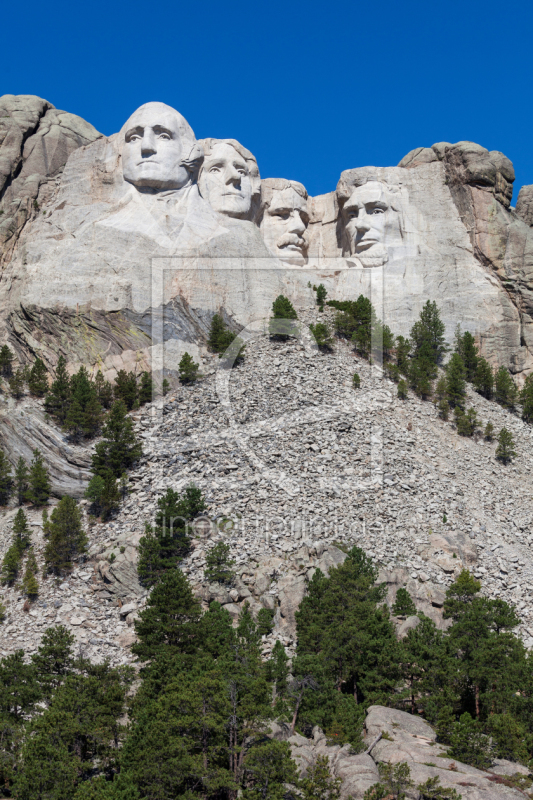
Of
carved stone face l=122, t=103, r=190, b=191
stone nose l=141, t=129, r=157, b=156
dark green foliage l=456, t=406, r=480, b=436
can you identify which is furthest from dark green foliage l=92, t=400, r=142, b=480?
dark green foliage l=456, t=406, r=480, b=436

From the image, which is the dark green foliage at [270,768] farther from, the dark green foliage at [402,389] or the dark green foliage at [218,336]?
the dark green foliage at [218,336]

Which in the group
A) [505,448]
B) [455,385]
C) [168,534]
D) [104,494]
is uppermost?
[455,385]

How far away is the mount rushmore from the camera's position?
5700 cm

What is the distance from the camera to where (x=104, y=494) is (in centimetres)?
4747

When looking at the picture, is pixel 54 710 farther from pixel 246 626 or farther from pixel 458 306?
pixel 458 306

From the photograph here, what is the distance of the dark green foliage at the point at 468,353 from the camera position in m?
62.5

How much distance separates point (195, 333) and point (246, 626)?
75.9 ft

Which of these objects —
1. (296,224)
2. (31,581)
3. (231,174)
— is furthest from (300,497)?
(296,224)

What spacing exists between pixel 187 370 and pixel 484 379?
18585mm

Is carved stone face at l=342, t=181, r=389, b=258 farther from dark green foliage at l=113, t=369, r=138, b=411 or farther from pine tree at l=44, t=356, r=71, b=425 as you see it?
pine tree at l=44, t=356, r=71, b=425

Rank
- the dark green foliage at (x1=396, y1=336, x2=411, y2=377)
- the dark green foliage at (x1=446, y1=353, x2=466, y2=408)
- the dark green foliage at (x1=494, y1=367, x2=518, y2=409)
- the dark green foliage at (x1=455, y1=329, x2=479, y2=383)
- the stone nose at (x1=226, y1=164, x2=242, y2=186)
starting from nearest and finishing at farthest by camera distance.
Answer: the dark green foliage at (x1=446, y1=353, x2=466, y2=408) < the dark green foliage at (x1=396, y1=336, x2=411, y2=377) < the dark green foliage at (x1=494, y1=367, x2=518, y2=409) < the dark green foliage at (x1=455, y1=329, x2=479, y2=383) < the stone nose at (x1=226, y1=164, x2=242, y2=186)

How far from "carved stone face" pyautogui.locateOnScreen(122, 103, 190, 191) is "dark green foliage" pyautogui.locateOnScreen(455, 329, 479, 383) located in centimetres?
1983

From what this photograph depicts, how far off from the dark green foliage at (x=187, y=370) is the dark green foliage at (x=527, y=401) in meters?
19.8

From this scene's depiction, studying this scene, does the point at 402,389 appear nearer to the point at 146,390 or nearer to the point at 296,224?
the point at 146,390
